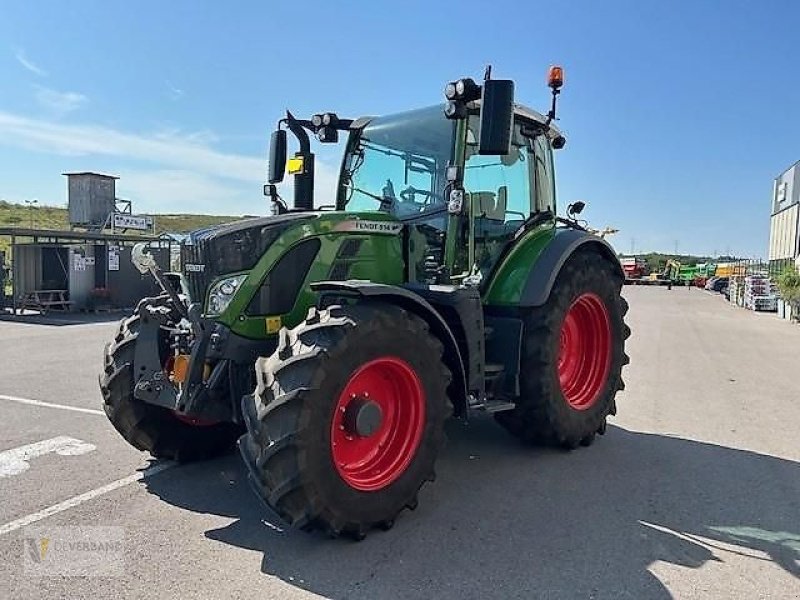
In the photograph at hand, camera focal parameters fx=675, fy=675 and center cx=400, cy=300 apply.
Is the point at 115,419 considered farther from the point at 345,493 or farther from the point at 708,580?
the point at 708,580

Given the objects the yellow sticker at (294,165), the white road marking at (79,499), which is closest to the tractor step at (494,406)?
the white road marking at (79,499)

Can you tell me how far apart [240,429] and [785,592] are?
Result: 360cm

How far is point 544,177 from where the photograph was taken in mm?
5961

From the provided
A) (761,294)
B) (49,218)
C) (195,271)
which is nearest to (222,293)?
(195,271)

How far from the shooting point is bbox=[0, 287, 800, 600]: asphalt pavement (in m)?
→ 3.20

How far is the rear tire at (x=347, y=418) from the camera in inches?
130

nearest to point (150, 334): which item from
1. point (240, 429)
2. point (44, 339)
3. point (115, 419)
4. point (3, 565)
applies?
point (115, 419)

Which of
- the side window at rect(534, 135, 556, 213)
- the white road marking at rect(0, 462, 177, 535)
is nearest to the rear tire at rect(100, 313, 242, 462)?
the white road marking at rect(0, 462, 177, 535)

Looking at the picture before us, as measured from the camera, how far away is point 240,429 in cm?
509

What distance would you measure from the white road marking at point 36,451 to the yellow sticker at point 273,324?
7.12ft

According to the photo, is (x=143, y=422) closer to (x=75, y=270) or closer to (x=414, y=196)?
(x=414, y=196)

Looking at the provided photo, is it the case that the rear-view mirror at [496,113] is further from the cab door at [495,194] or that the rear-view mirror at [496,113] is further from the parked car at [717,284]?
the parked car at [717,284]

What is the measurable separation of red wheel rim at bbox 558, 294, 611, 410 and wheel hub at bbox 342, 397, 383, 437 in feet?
8.27

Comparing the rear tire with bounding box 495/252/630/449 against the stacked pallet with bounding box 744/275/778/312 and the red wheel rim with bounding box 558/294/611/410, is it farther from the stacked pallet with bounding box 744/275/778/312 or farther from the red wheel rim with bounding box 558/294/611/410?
the stacked pallet with bounding box 744/275/778/312
